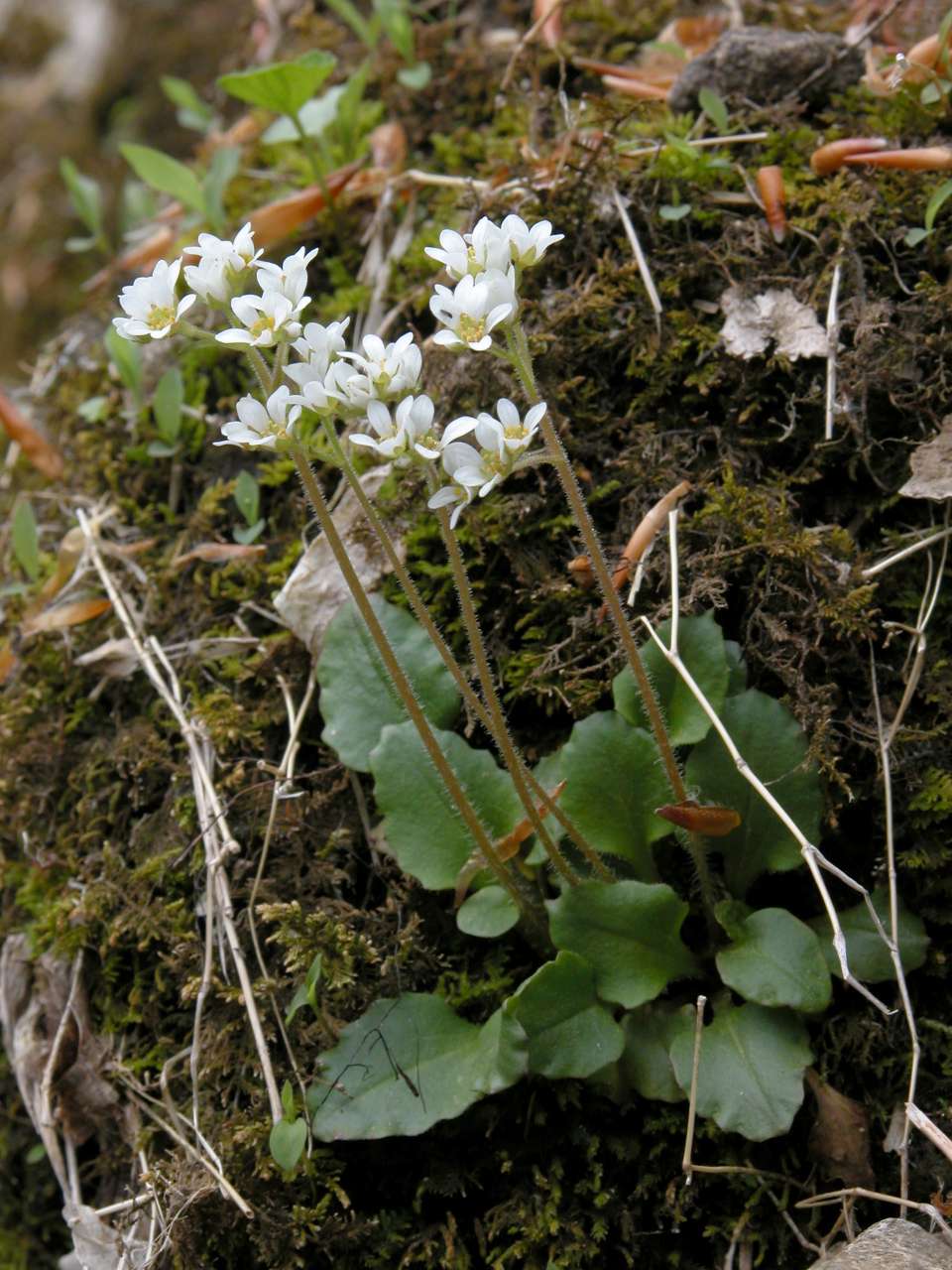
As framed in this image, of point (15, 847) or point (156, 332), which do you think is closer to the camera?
point (156, 332)

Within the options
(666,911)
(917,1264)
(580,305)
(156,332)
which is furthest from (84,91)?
(917,1264)

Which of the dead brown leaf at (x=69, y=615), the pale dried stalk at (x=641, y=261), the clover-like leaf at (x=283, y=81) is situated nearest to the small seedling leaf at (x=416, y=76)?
the clover-like leaf at (x=283, y=81)

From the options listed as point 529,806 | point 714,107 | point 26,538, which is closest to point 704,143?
point 714,107

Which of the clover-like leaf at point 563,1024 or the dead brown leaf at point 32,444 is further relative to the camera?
the dead brown leaf at point 32,444

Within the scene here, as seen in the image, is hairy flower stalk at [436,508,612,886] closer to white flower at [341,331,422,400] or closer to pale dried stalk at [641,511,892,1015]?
white flower at [341,331,422,400]

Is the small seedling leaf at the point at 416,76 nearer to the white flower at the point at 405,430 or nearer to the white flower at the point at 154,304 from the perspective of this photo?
the white flower at the point at 154,304

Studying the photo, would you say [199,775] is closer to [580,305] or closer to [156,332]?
[156,332]
